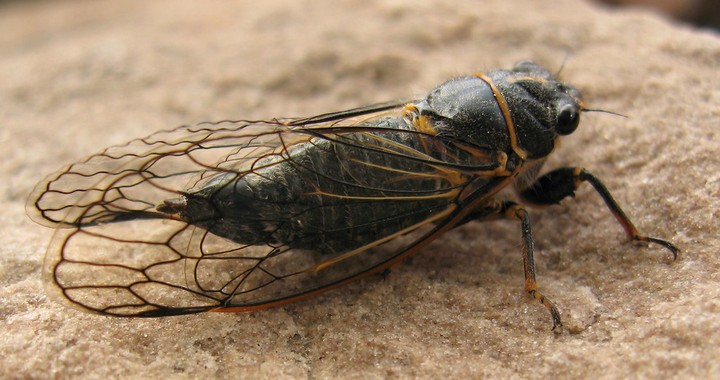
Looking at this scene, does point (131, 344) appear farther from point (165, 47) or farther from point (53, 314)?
point (165, 47)

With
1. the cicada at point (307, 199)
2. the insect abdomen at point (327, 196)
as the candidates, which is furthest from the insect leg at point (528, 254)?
the insect abdomen at point (327, 196)

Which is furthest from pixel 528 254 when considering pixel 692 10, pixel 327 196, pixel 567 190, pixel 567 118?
pixel 692 10

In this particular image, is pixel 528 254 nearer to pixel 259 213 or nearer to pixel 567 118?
pixel 567 118

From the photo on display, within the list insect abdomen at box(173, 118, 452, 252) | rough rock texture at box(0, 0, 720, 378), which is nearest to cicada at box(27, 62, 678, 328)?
insect abdomen at box(173, 118, 452, 252)

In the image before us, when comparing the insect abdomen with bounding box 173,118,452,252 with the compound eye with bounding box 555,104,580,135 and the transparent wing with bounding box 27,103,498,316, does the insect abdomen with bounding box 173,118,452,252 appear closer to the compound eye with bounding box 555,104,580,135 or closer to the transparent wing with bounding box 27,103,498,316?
the transparent wing with bounding box 27,103,498,316

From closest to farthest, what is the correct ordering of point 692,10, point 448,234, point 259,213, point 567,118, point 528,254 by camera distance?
point 259,213 → point 528,254 → point 567,118 → point 448,234 → point 692,10

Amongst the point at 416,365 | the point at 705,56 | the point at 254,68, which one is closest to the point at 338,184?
the point at 416,365
